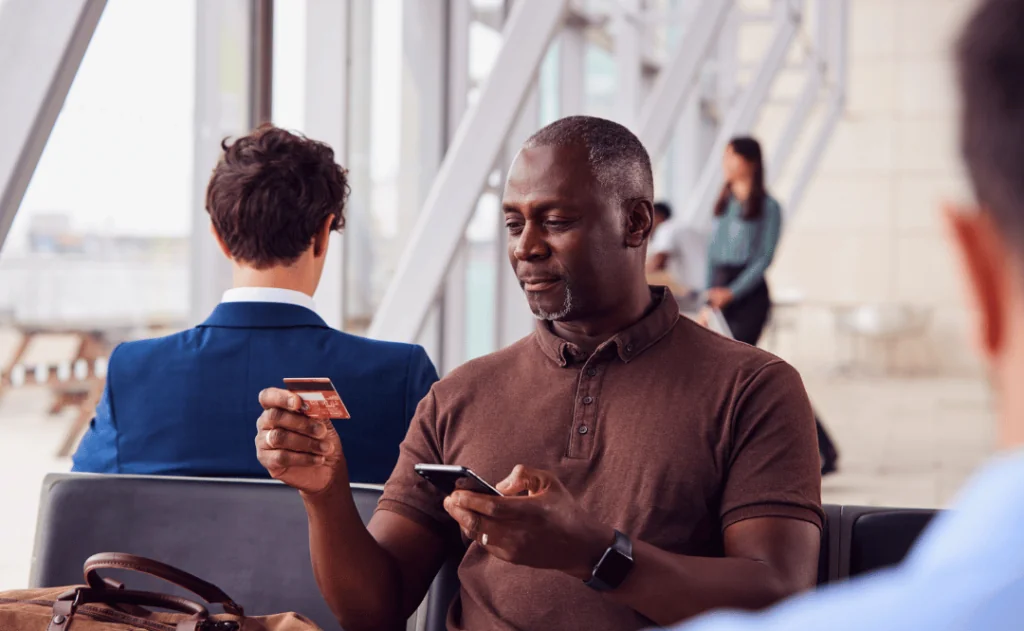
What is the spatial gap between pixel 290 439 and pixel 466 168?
243 centimetres

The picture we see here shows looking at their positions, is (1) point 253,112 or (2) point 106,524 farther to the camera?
(1) point 253,112

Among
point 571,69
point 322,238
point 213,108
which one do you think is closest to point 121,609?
point 322,238

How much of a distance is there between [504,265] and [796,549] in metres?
5.81

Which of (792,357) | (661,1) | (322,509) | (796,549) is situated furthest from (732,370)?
(792,357)

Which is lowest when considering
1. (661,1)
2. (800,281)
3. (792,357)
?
(792,357)

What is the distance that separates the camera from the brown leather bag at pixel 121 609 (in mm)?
1680

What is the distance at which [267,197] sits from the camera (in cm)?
230

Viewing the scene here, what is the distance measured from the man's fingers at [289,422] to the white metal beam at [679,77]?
4698 millimetres

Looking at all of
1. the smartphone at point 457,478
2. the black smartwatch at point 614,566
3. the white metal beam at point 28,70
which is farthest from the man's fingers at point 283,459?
the white metal beam at point 28,70

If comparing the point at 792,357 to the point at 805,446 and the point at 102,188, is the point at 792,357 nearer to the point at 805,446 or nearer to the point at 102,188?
the point at 102,188

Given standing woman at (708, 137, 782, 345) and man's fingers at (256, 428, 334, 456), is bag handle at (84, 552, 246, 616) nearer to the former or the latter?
man's fingers at (256, 428, 334, 456)

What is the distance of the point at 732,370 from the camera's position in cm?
180

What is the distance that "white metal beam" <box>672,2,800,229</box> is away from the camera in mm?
9609

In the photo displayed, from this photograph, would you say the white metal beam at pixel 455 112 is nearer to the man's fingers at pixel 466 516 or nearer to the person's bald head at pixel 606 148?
the person's bald head at pixel 606 148
